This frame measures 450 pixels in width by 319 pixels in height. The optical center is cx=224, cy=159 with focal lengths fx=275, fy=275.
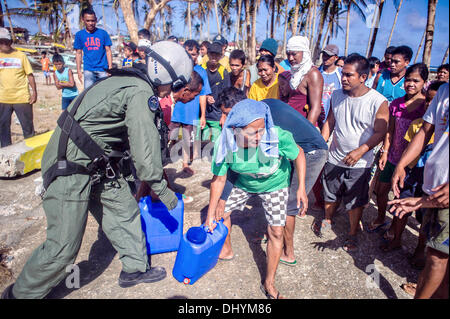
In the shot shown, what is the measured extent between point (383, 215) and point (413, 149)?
1.59m

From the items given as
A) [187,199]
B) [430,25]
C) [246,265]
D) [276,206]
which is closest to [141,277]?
[246,265]

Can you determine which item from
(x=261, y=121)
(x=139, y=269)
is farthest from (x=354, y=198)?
(x=139, y=269)

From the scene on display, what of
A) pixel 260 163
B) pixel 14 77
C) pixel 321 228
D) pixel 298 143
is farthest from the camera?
pixel 14 77

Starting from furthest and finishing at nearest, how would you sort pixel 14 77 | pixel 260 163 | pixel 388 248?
pixel 14 77 → pixel 388 248 → pixel 260 163

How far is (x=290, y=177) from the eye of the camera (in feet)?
7.97

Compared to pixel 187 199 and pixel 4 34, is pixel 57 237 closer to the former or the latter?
pixel 187 199

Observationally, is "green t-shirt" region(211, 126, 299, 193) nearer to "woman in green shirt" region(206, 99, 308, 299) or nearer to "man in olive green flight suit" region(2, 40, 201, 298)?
"woman in green shirt" region(206, 99, 308, 299)

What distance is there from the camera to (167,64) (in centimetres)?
195

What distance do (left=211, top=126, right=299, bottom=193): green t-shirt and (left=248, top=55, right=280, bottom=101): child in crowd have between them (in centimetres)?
152

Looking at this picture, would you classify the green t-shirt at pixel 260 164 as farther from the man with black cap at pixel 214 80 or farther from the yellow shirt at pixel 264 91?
the man with black cap at pixel 214 80

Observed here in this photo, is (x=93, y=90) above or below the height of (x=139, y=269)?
above

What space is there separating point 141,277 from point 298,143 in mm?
1782

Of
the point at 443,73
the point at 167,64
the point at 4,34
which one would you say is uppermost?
the point at 4,34
